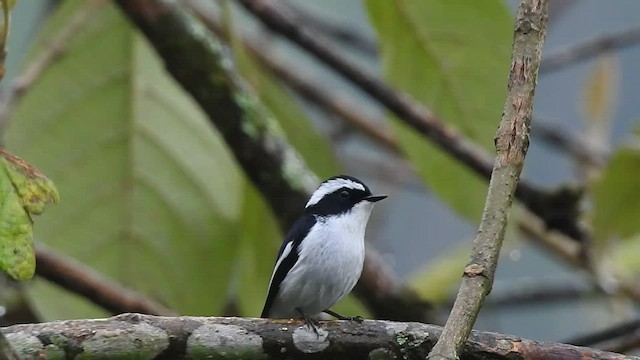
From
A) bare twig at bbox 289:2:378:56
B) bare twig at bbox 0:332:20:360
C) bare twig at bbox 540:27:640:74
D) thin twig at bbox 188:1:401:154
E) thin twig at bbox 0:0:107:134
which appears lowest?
bare twig at bbox 0:332:20:360

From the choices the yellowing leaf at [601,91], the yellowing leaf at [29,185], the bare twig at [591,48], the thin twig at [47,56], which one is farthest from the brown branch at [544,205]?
the yellowing leaf at [29,185]

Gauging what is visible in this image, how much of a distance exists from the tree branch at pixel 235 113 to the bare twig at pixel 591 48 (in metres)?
1.59

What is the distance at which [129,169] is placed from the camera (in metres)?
4.14

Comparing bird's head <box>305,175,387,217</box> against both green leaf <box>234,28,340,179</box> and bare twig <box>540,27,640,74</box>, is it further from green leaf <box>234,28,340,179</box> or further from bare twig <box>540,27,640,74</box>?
bare twig <box>540,27,640,74</box>

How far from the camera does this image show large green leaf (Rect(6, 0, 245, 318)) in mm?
4016

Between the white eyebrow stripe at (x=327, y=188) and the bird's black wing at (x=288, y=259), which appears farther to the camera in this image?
the white eyebrow stripe at (x=327, y=188)

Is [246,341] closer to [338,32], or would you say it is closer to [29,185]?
[29,185]

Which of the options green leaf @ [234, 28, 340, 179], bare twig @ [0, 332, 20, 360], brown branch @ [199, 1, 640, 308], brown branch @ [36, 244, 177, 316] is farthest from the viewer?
green leaf @ [234, 28, 340, 179]

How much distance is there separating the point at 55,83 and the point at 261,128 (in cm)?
93

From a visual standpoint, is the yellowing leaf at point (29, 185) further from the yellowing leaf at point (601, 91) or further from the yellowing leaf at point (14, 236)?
the yellowing leaf at point (601, 91)

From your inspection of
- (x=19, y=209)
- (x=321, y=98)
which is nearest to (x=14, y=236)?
(x=19, y=209)

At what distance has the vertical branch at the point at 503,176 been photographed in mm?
1814

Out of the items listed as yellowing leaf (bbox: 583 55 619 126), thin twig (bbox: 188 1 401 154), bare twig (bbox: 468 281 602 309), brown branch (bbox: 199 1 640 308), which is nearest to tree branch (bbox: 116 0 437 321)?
brown branch (bbox: 199 1 640 308)

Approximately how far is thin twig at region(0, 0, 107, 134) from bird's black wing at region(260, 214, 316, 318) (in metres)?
1.26
